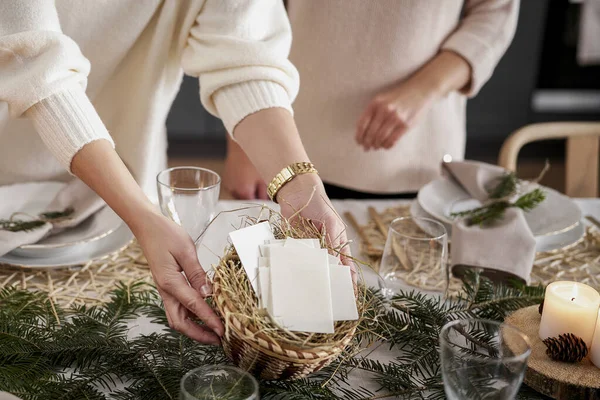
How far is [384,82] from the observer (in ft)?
5.00

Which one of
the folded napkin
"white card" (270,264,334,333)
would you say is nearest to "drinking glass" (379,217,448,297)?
"white card" (270,264,334,333)

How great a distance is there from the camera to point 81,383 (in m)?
0.73

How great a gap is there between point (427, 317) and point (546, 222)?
42 cm

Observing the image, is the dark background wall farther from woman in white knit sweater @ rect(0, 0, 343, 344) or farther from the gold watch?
the gold watch

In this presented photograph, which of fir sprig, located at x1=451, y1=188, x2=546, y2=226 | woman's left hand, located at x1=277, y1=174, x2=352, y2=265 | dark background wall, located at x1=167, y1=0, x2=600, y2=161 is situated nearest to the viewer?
woman's left hand, located at x1=277, y1=174, x2=352, y2=265

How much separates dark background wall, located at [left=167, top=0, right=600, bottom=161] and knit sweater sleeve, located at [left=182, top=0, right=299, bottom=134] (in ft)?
5.74

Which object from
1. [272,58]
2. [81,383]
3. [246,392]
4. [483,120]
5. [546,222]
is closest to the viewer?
[246,392]

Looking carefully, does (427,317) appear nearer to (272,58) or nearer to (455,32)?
(272,58)

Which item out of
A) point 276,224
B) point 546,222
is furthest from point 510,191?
point 276,224

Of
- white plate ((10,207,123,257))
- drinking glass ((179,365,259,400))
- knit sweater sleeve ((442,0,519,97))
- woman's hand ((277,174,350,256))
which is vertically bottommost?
white plate ((10,207,123,257))

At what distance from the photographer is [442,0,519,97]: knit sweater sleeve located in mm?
1512

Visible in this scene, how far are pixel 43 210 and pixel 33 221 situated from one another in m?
0.07

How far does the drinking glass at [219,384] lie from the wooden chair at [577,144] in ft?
3.89

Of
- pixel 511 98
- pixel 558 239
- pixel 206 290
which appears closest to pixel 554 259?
pixel 558 239
